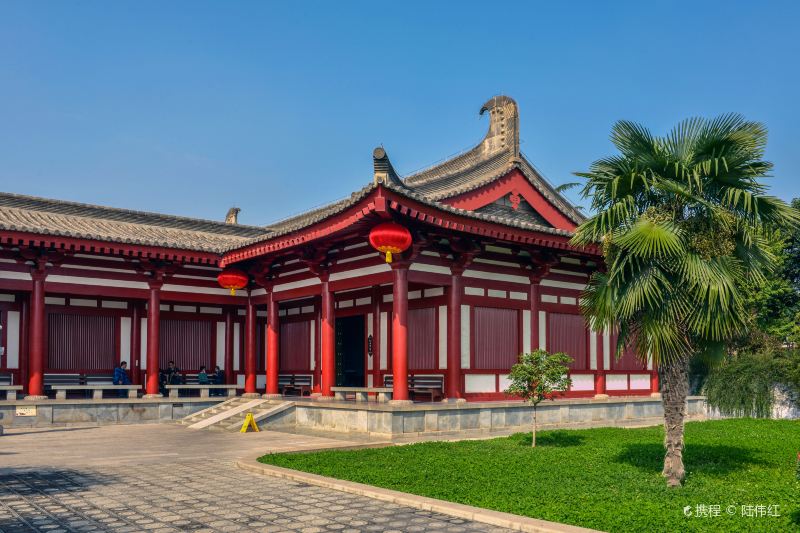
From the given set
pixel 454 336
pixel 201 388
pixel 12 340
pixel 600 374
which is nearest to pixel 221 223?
pixel 201 388

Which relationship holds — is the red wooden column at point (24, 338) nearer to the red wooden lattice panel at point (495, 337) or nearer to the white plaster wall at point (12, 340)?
the white plaster wall at point (12, 340)

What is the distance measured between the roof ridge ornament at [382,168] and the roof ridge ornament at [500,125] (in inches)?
308

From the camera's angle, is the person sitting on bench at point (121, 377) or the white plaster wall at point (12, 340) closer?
the white plaster wall at point (12, 340)

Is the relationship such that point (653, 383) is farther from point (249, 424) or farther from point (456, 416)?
point (249, 424)

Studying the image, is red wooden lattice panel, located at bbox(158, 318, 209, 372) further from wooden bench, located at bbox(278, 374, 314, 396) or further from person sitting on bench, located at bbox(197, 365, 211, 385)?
wooden bench, located at bbox(278, 374, 314, 396)

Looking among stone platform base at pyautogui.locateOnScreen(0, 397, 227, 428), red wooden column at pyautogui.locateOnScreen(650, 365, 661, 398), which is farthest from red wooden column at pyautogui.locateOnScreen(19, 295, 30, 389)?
red wooden column at pyautogui.locateOnScreen(650, 365, 661, 398)

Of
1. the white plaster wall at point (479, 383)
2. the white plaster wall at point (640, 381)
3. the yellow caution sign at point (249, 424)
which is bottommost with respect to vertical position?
the yellow caution sign at point (249, 424)

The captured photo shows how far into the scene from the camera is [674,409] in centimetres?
963

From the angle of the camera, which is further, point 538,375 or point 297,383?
point 297,383

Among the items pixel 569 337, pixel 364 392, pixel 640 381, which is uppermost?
pixel 569 337

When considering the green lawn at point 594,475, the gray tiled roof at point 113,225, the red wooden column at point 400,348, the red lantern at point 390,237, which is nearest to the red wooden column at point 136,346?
the gray tiled roof at point 113,225

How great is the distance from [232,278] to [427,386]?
6.65 metres

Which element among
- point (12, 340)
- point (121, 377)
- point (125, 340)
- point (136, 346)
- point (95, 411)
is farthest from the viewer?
point (136, 346)

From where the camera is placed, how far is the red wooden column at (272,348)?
2039cm
